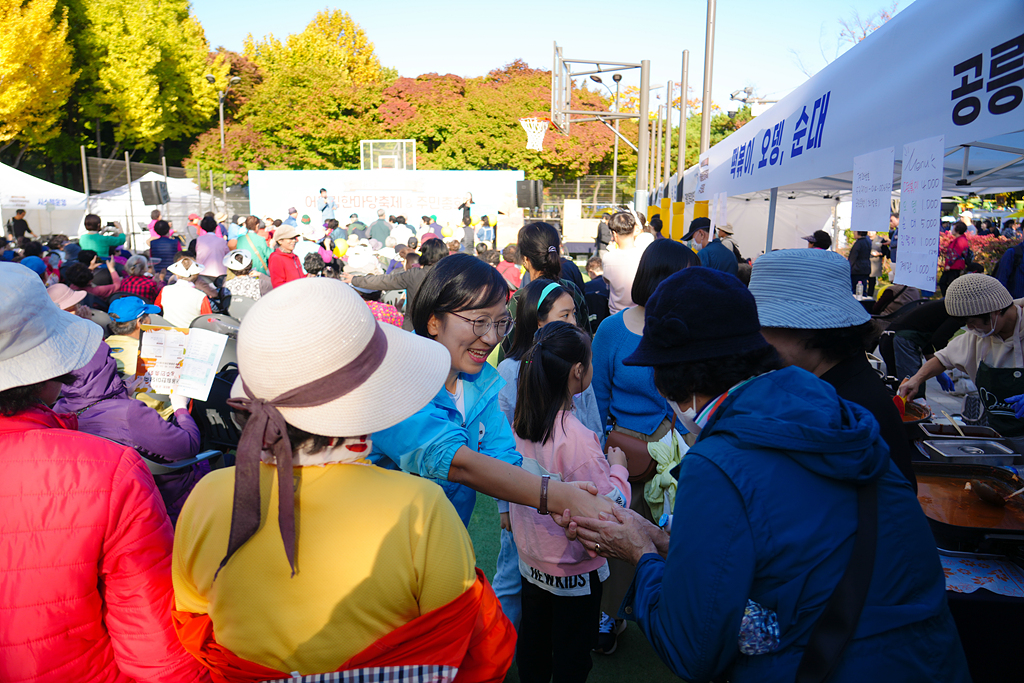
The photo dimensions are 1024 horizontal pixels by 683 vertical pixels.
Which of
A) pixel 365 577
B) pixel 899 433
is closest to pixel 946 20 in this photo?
pixel 899 433

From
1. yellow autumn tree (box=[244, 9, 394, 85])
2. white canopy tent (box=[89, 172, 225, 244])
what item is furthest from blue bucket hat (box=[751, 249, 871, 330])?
yellow autumn tree (box=[244, 9, 394, 85])

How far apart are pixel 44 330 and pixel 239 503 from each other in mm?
875

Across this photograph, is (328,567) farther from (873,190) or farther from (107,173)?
(107,173)

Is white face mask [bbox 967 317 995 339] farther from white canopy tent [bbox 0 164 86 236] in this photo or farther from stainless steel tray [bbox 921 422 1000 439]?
white canopy tent [bbox 0 164 86 236]

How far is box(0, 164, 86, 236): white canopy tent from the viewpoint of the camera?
17.8 meters

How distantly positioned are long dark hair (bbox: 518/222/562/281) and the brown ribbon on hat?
3325 millimetres


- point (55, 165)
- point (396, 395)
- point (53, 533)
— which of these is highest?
point (55, 165)

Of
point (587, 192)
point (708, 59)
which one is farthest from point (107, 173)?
point (708, 59)

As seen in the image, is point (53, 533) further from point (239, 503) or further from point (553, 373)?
point (553, 373)

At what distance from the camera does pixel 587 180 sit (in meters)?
35.8

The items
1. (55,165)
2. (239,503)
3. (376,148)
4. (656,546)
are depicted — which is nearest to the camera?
(239,503)

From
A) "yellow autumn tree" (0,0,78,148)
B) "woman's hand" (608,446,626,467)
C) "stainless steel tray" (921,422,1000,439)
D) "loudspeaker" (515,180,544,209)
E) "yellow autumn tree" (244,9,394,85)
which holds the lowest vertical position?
"stainless steel tray" (921,422,1000,439)

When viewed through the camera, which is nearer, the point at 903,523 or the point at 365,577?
the point at 365,577

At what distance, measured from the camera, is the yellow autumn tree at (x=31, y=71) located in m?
25.3
